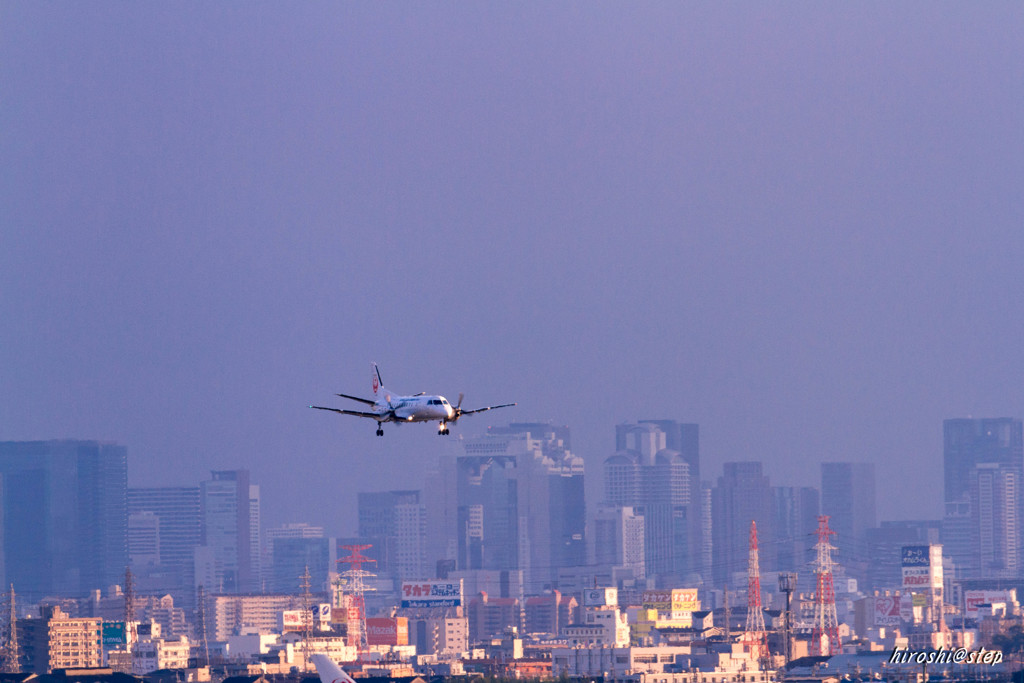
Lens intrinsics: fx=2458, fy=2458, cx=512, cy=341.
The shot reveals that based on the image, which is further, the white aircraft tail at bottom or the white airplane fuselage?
the white airplane fuselage

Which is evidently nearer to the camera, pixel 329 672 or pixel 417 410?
pixel 329 672

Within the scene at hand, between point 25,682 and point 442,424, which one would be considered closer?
point 442,424

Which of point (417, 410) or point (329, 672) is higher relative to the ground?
point (417, 410)

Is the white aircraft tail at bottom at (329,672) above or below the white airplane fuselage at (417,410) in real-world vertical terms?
below

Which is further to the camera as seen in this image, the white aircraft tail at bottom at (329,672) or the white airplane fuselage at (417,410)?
the white airplane fuselage at (417,410)

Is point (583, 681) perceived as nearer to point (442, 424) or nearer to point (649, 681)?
point (649, 681)

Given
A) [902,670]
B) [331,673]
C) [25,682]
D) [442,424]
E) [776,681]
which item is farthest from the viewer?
[776,681]

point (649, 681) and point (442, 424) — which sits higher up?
point (442, 424)

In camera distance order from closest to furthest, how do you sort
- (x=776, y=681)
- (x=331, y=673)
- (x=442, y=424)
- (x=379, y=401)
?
(x=331, y=673)
(x=442, y=424)
(x=379, y=401)
(x=776, y=681)

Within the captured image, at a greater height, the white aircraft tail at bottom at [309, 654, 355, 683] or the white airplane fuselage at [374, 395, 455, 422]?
the white airplane fuselage at [374, 395, 455, 422]

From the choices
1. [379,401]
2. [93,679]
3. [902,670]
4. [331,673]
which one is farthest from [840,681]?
[331,673]
